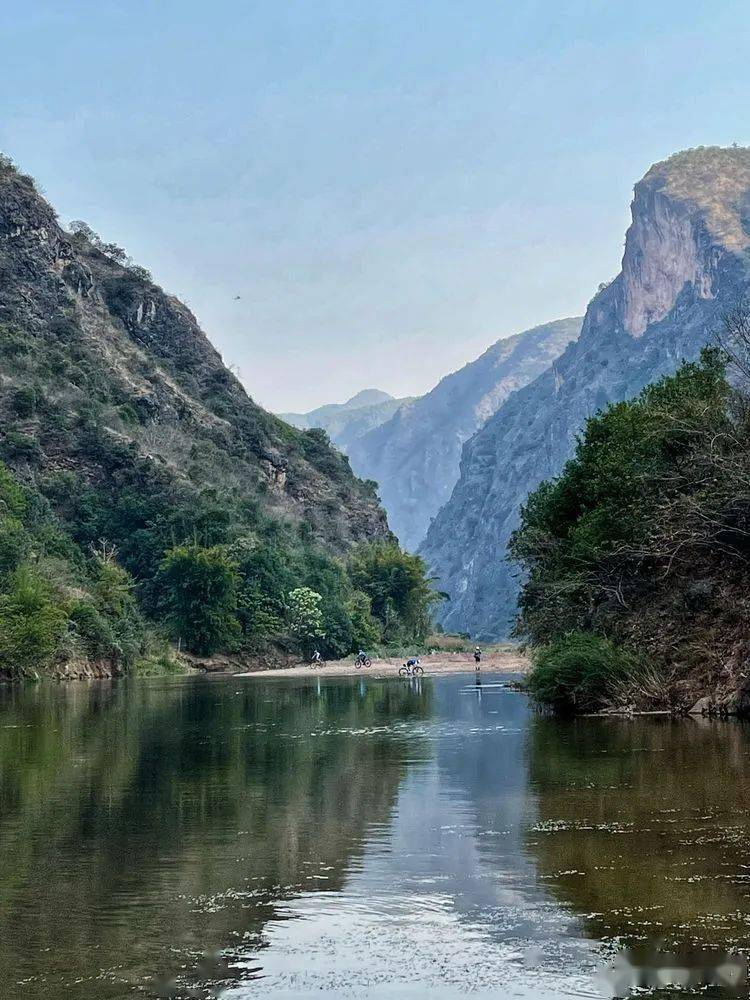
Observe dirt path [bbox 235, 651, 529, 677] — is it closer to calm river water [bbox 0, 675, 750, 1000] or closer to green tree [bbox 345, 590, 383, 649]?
green tree [bbox 345, 590, 383, 649]

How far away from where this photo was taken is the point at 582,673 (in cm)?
3503

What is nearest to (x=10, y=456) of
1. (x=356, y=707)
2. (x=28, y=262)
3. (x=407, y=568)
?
(x=28, y=262)

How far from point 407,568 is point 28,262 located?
4743cm

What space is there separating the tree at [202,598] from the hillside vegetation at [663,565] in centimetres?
5637

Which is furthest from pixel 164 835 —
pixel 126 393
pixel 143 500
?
pixel 126 393

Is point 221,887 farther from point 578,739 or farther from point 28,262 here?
point 28,262

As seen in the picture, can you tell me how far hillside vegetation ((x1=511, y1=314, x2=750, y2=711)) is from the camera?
31750 mm

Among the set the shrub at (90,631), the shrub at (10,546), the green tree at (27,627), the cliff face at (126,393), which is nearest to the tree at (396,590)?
the cliff face at (126,393)

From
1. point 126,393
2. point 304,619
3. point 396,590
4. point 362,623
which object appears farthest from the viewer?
point 396,590

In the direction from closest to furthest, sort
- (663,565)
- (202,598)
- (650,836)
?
(650,836), (663,565), (202,598)

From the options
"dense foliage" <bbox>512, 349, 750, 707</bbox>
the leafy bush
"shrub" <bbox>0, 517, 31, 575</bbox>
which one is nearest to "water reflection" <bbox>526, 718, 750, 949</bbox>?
"dense foliage" <bbox>512, 349, 750, 707</bbox>

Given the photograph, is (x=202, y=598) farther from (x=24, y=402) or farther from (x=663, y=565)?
(x=663, y=565)

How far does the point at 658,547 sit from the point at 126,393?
312ft

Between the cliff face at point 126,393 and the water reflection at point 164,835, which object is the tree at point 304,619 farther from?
the water reflection at point 164,835
